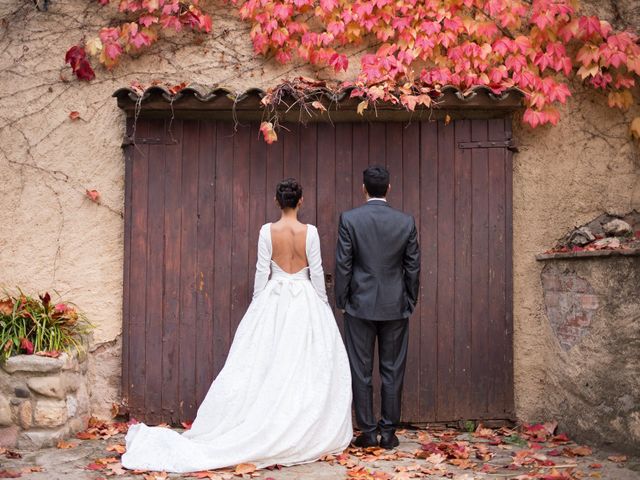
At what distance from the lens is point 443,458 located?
4.40 metres

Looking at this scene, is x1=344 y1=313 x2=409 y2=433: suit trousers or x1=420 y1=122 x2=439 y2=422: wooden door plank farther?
x1=420 y1=122 x2=439 y2=422: wooden door plank

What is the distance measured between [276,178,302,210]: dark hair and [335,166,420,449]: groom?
1.17 feet

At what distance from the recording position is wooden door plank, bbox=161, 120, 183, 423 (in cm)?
533

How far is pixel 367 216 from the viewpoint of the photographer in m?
4.61

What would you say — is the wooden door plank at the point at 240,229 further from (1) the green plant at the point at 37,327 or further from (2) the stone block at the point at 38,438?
(2) the stone block at the point at 38,438

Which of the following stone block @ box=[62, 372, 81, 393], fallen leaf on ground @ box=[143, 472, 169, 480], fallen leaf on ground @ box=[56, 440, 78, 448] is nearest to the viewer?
fallen leaf on ground @ box=[143, 472, 169, 480]

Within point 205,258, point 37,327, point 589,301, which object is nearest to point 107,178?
point 205,258

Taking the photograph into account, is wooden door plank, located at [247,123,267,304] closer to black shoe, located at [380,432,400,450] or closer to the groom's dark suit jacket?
the groom's dark suit jacket

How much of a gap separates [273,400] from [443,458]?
115 centimetres

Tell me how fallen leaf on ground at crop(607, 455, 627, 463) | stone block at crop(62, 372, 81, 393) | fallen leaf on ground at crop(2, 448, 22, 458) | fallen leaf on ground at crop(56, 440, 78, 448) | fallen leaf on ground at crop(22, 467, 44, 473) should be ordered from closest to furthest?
fallen leaf on ground at crop(22, 467, 44, 473) → fallen leaf on ground at crop(607, 455, 627, 463) → fallen leaf on ground at crop(2, 448, 22, 458) → fallen leaf on ground at crop(56, 440, 78, 448) → stone block at crop(62, 372, 81, 393)

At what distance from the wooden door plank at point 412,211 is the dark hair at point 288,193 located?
3.56 feet

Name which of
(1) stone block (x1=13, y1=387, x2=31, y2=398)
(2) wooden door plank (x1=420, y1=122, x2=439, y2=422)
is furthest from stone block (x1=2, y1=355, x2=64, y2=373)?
(2) wooden door plank (x1=420, y1=122, x2=439, y2=422)

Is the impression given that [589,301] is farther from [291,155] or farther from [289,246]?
[291,155]

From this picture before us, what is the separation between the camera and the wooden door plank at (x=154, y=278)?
5.32 m
